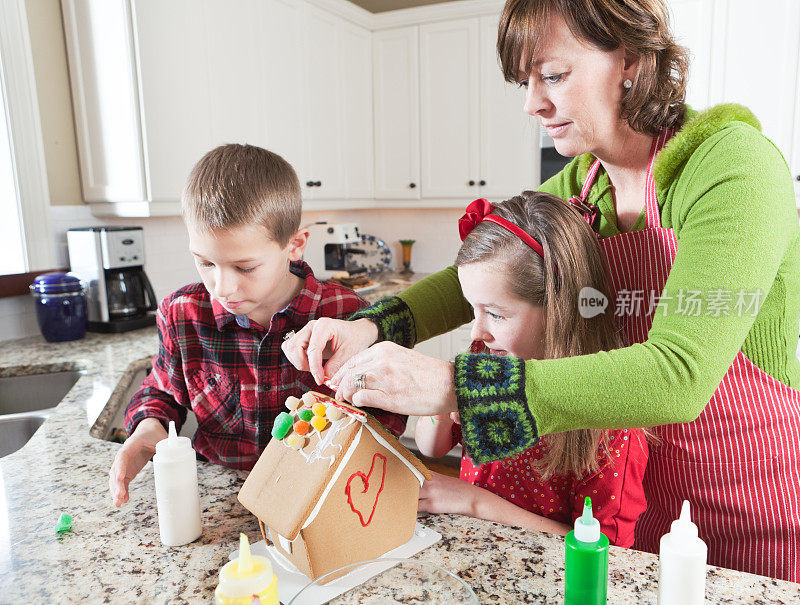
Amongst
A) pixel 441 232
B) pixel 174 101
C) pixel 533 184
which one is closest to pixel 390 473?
pixel 174 101

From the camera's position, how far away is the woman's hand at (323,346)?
3.10 ft

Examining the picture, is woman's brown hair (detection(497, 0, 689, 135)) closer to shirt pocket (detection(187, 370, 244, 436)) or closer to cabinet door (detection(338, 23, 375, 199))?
shirt pocket (detection(187, 370, 244, 436))

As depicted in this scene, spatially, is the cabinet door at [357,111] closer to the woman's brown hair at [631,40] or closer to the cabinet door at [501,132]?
the cabinet door at [501,132]

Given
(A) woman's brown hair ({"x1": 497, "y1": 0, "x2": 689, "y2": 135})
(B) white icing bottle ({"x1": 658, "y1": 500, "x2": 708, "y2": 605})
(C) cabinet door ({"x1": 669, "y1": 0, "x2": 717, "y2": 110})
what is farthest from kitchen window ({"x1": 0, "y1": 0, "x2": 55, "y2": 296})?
(C) cabinet door ({"x1": 669, "y1": 0, "x2": 717, "y2": 110})

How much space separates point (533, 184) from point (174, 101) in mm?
1930

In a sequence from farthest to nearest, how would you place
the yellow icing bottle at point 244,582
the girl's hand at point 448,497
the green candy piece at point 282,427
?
the girl's hand at point 448,497
the green candy piece at point 282,427
the yellow icing bottle at point 244,582

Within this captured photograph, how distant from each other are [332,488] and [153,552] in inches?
11.3

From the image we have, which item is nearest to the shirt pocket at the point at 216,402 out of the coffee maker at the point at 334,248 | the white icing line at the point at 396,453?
the white icing line at the point at 396,453

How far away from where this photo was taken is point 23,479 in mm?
1061

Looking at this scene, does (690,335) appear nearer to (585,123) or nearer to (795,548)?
(585,123)

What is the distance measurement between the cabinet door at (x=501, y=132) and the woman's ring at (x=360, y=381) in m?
2.82

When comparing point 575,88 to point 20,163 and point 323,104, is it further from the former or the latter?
point 323,104

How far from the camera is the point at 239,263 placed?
1130 mm

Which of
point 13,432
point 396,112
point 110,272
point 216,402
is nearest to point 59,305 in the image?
point 110,272
